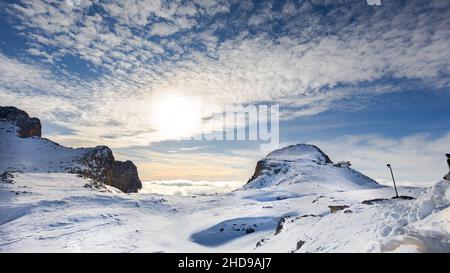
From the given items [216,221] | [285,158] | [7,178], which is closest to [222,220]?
[216,221]

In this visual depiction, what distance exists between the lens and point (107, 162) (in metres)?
149

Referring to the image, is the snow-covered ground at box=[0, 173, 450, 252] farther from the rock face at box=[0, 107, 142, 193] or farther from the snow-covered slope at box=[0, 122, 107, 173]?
the snow-covered slope at box=[0, 122, 107, 173]

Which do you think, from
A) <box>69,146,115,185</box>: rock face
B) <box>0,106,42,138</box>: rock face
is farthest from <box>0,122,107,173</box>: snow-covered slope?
<box>0,106,42,138</box>: rock face

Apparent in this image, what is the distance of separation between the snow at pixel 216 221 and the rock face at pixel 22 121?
310ft

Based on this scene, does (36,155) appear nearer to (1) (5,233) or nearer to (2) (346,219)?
(1) (5,233)

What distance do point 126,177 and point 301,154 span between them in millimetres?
103034

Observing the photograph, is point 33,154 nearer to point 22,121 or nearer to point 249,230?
point 22,121

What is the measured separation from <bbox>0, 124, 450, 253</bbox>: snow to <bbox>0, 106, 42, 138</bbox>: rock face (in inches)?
3715

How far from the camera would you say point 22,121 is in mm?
168500

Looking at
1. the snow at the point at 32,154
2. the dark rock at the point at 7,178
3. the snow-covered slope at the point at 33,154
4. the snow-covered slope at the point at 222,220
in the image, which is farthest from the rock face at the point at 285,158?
the dark rock at the point at 7,178

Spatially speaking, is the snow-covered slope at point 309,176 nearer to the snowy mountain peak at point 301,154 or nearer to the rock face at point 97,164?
the snowy mountain peak at point 301,154

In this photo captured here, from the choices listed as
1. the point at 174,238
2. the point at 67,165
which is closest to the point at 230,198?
the point at 174,238

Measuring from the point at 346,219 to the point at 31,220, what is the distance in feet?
165

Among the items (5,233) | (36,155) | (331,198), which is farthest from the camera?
(36,155)
